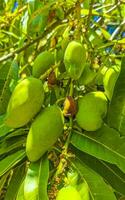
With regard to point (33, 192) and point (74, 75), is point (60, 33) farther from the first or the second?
point (33, 192)

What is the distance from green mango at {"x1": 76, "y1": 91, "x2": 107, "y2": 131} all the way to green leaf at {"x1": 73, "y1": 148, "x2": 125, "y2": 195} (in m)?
0.07

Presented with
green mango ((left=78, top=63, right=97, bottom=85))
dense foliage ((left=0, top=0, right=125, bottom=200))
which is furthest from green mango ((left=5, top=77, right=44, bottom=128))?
green mango ((left=78, top=63, right=97, bottom=85))

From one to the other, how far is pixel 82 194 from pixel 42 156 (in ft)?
0.52

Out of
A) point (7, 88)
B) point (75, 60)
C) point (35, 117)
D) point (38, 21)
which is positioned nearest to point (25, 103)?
point (35, 117)

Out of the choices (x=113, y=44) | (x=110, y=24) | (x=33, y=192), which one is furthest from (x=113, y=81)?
(x=110, y=24)

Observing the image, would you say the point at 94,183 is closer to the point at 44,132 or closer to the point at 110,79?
the point at 44,132

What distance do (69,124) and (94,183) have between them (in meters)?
0.15

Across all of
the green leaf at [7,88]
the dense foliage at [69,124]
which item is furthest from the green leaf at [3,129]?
the green leaf at [7,88]

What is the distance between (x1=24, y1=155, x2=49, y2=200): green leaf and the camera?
105 cm

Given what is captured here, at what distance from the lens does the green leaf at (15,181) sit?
1.27 m

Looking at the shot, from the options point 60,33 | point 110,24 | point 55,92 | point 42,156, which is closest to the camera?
point 42,156

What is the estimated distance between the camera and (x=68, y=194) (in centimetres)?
98

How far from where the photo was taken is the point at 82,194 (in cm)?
103

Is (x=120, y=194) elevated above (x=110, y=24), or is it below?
below
